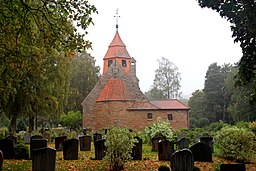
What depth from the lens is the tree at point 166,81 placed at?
6281 centimetres

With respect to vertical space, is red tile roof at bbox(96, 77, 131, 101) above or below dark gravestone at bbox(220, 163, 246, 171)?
above

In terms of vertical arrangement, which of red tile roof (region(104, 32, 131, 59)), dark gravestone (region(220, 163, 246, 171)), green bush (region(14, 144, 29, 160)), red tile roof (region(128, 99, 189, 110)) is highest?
red tile roof (region(104, 32, 131, 59))

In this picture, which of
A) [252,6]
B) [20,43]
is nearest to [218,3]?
[252,6]

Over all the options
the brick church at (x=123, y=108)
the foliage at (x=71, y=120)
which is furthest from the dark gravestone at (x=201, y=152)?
the foliage at (x=71, y=120)

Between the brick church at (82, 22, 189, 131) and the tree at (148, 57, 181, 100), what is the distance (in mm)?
22195

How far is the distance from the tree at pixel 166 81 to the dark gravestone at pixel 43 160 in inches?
2125

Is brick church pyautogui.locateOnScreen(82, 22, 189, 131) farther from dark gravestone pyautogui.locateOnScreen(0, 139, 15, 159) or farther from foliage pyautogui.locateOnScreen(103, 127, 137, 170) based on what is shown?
foliage pyautogui.locateOnScreen(103, 127, 137, 170)

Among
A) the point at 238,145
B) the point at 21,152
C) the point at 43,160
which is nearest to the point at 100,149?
the point at 21,152

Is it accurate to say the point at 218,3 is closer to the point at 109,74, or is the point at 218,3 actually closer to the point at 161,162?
the point at 161,162

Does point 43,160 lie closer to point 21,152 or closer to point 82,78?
point 21,152

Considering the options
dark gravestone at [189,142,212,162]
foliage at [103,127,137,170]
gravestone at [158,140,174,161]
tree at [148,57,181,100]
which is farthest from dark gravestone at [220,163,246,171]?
tree at [148,57,181,100]

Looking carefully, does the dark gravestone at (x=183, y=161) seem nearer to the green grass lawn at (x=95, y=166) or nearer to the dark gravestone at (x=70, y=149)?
the green grass lawn at (x=95, y=166)

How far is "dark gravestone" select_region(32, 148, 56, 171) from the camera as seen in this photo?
9375 millimetres

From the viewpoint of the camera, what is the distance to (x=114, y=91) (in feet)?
130
